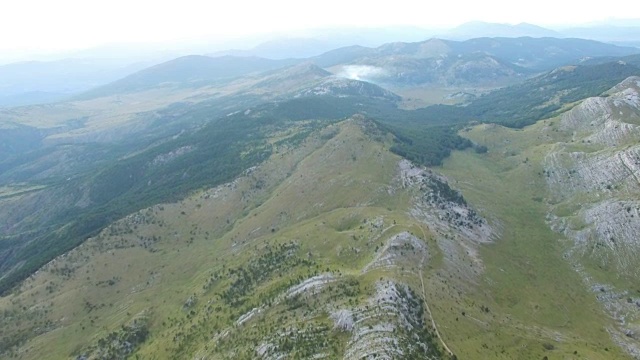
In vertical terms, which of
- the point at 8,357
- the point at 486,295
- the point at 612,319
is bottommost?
the point at 8,357

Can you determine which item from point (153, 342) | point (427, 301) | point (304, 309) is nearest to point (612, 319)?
point (427, 301)

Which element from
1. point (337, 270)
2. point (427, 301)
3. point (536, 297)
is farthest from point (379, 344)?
point (536, 297)

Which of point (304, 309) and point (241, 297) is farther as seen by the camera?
point (241, 297)

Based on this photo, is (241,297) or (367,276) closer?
(367,276)

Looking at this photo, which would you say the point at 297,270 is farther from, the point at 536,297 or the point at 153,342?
the point at 536,297

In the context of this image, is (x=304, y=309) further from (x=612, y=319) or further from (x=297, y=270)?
(x=612, y=319)

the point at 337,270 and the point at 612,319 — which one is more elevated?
the point at 337,270

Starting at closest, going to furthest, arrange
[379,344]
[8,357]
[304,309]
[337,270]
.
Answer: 1. [379,344]
2. [304,309]
3. [337,270]
4. [8,357]

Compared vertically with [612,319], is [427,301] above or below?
above

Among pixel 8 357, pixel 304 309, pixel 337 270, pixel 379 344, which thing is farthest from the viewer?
pixel 8 357
